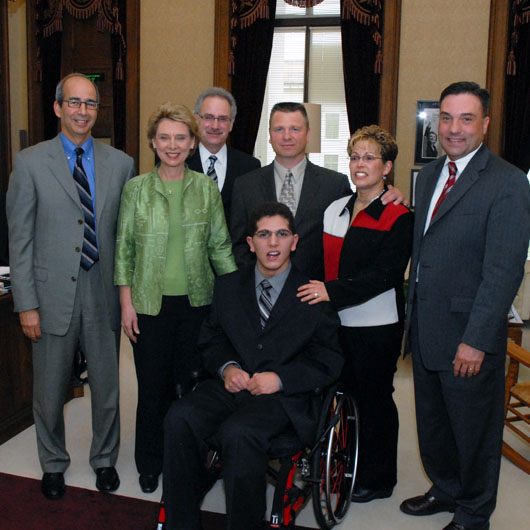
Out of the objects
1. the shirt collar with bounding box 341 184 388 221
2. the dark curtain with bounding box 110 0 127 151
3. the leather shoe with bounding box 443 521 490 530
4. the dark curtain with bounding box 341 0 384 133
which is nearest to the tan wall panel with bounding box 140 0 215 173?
the dark curtain with bounding box 110 0 127 151

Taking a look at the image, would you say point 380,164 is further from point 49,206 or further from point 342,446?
point 49,206

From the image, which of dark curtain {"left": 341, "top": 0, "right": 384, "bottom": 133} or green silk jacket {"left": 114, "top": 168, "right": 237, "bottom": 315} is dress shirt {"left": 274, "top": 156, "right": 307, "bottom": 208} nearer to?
green silk jacket {"left": 114, "top": 168, "right": 237, "bottom": 315}

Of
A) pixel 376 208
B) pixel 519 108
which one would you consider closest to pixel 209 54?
pixel 519 108

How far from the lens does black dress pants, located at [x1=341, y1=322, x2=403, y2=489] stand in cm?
247

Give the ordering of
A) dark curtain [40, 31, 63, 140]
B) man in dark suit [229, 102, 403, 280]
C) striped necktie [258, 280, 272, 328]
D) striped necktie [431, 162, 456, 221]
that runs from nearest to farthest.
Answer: striped necktie [431, 162, 456, 221] < striped necktie [258, 280, 272, 328] < man in dark suit [229, 102, 403, 280] < dark curtain [40, 31, 63, 140]

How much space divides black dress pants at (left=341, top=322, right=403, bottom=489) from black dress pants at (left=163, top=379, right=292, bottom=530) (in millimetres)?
465

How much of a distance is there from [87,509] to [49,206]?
128 cm

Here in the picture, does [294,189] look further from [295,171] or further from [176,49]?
[176,49]

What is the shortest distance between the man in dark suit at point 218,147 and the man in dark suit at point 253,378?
697 mm

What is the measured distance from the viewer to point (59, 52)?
6477mm

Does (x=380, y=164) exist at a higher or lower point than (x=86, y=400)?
Result: higher

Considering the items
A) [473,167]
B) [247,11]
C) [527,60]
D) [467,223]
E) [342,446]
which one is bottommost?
[342,446]

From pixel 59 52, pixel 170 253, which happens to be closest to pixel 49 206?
pixel 170 253

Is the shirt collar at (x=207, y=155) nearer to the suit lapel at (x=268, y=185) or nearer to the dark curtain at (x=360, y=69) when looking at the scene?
the suit lapel at (x=268, y=185)
